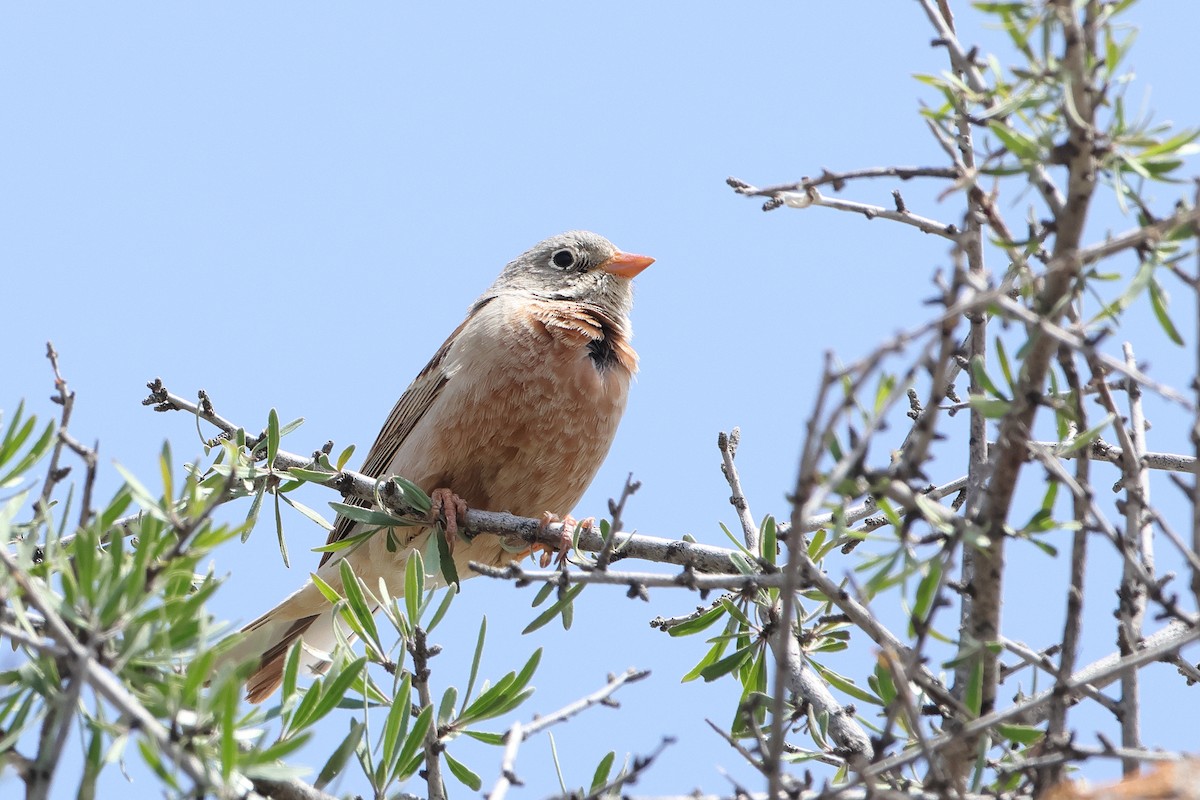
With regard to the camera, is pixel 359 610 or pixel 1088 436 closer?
pixel 1088 436

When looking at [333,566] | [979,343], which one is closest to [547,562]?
[333,566]

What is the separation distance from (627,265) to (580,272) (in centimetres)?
29

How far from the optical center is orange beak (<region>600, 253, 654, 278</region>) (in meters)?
7.32

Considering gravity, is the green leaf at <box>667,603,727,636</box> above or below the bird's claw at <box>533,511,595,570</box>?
below

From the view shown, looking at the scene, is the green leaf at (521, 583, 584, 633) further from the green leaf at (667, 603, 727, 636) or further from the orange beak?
the orange beak

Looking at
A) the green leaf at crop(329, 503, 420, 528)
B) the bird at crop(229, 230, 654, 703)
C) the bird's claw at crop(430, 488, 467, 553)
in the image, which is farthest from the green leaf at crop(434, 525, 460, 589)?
the bird at crop(229, 230, 654, 703)

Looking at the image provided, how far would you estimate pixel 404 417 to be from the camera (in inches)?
255

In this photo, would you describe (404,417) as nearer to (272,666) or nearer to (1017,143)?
(272,666)

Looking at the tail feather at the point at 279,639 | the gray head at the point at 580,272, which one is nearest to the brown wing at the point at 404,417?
the tail feather at the point at 279,639

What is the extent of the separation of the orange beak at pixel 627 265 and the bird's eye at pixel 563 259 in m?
0.20

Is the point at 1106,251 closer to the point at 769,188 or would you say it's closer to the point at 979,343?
the point at 769,188

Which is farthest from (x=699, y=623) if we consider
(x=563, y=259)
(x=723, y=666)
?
(x=563, y=259)

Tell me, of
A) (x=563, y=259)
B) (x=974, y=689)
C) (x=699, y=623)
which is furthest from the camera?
(x=563, y=259)

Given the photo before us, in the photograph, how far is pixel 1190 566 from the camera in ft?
8.13
